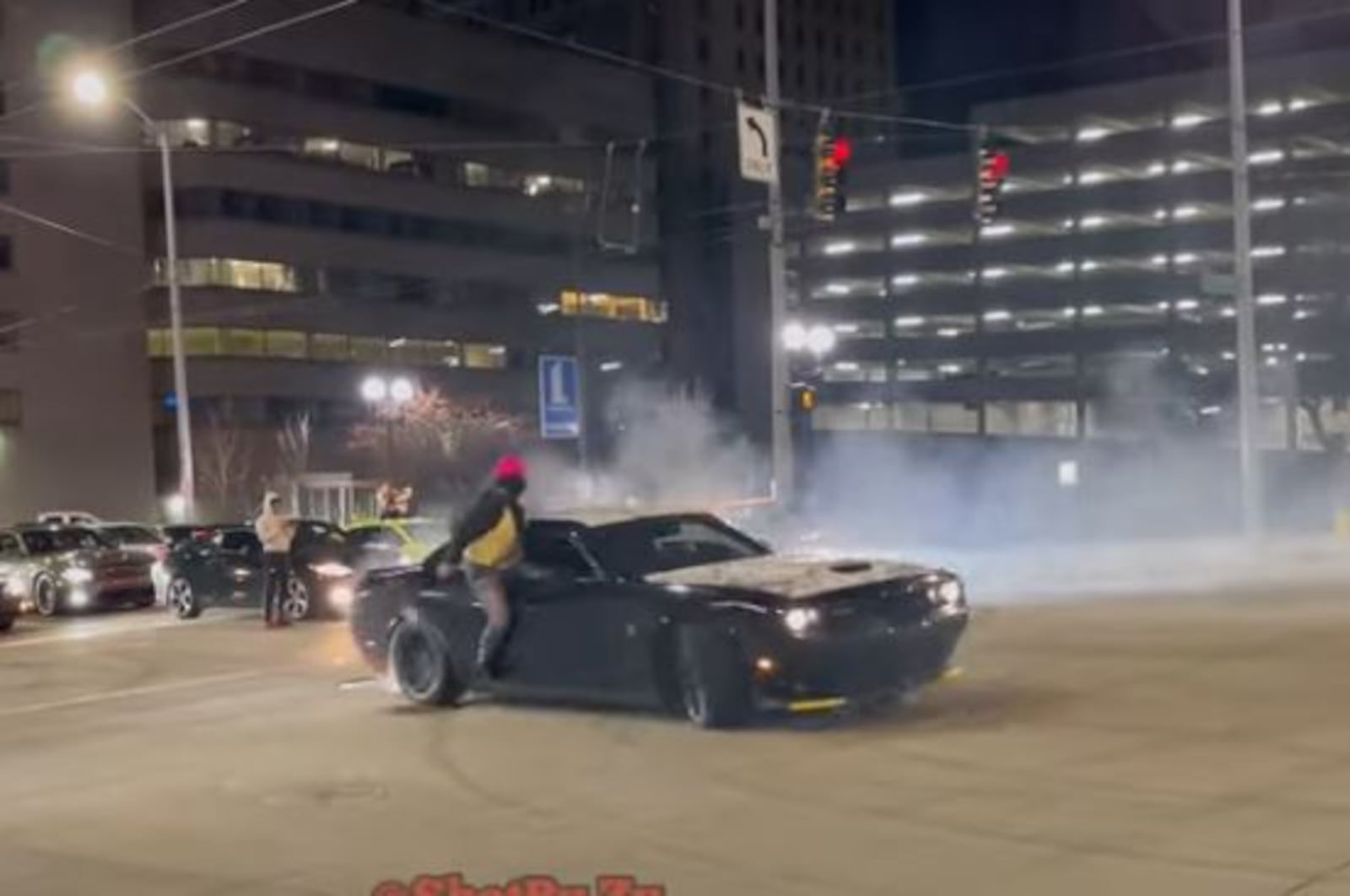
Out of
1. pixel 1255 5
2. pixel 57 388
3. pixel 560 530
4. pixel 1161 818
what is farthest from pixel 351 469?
pixel 1161 818

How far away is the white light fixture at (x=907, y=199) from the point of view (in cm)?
10175

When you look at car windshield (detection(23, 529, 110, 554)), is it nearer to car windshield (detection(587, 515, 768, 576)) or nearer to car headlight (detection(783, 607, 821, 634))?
car windshield (detection(587, 515, 768, 576))

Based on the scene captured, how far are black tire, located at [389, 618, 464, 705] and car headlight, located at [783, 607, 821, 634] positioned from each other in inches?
121

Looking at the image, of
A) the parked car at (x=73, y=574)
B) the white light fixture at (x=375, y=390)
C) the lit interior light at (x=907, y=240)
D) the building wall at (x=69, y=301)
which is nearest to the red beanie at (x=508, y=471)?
the parked car at (x=73, y=574)

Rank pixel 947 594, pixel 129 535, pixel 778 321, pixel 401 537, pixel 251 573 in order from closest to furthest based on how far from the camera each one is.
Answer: pixel 947 594 < pixel 401 537 < pixel 251 573 < pixel 778 321 < pixel 129 535

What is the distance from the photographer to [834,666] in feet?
34.2

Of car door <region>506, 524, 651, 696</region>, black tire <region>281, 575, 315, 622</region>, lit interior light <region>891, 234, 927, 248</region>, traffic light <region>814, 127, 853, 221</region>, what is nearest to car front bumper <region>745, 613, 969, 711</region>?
car door <region>506, 524, 651, 696</region>

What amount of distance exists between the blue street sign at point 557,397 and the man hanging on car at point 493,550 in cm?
1929

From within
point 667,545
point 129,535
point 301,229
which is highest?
point 301,229

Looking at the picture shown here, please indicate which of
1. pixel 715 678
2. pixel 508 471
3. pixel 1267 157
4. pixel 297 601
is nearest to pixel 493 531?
pixel 508 471

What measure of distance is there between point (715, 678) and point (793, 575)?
87 cm

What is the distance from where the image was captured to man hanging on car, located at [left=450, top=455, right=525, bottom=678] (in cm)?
1184

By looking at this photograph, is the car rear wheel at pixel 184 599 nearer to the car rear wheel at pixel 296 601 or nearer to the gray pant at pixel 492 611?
the car rear wheel at pixel 296 601

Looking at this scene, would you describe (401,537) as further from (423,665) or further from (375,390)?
(375,390)
